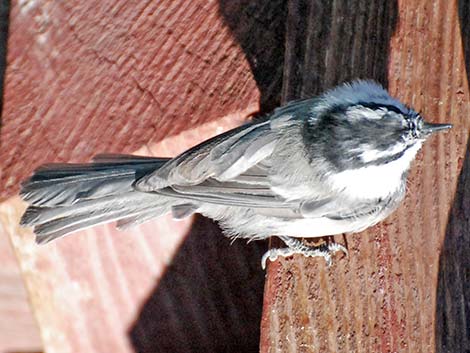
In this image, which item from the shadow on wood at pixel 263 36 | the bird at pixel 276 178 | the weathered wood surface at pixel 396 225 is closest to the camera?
the weathered wood surface at pixel 396 225

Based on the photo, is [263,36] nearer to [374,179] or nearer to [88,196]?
[374,179]

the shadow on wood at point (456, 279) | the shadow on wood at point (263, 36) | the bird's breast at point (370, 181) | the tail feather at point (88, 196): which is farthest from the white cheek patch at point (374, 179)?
the tail feather at point (88, 196)

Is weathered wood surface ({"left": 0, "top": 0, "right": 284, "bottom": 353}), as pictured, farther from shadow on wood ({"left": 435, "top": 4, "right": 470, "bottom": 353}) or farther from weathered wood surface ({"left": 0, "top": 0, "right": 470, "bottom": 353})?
shadow on wood ({"left": 435, "top": 4, "right": 470, "bottom": 353})

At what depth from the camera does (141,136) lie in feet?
8.00

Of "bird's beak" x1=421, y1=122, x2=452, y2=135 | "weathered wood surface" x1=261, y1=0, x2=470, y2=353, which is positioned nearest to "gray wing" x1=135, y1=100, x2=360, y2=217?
"weathered wood surface" x1=261, y1=0, x2=470, y2=353

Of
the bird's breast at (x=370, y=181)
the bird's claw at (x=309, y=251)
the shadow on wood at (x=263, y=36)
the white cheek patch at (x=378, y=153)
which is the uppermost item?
the shadow on wood at (x=263, y=36)

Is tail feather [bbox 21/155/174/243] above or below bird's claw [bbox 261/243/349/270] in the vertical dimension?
above

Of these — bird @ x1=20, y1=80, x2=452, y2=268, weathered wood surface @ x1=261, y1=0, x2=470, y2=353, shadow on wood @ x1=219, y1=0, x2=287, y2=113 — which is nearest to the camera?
weathered wood surface @ x1=261, y1=0, x2=470, y2=353

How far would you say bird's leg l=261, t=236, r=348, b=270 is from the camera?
2404 mm

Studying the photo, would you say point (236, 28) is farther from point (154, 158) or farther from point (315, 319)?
point (315, 319)

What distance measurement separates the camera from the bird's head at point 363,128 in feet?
7.90

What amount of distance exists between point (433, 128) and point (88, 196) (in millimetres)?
887

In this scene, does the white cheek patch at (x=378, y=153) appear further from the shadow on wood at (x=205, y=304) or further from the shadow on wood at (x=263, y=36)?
the shadow on wood at (x=205, y=304)

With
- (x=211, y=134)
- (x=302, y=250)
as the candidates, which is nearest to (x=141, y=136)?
(x=211, y=134)
